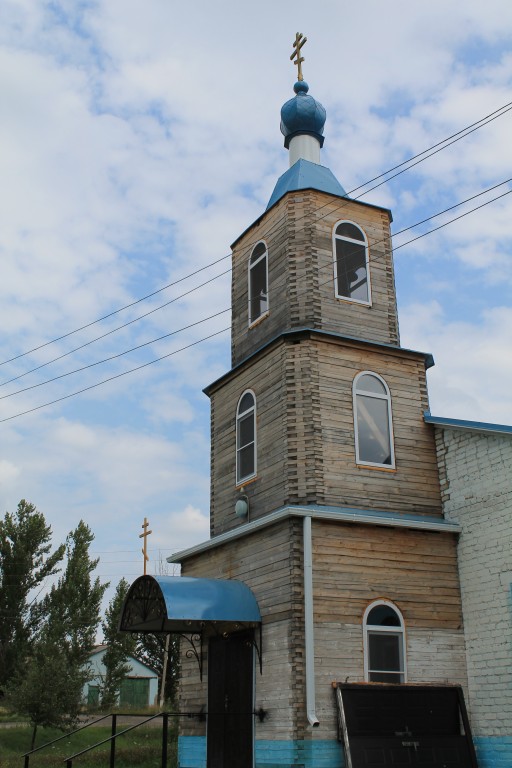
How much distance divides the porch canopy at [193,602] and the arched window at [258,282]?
5010 millimetres

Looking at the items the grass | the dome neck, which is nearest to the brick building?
the dome neck

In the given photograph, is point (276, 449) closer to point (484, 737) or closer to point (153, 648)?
point (484, 737)

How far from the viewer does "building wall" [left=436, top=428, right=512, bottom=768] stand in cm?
1134

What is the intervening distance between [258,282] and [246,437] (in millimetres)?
3100

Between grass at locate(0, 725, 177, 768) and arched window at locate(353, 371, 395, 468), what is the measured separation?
1050 cm

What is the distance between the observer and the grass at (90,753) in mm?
20812

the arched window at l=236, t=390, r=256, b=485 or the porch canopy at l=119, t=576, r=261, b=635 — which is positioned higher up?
the arched window at l=236, t=390, r=256, b=485

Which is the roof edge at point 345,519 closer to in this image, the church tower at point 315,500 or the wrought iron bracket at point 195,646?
the church tower at point 315,500

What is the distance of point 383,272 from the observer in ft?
48.5

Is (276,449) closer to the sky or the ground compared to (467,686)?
closer to the sky

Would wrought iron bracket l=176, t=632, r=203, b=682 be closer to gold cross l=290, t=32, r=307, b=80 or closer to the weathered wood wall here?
the weathered wood wall

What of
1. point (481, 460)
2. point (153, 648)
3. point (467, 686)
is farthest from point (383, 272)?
point (153, 648)

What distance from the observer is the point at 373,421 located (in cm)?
1323

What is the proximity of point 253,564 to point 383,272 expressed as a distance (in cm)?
579
